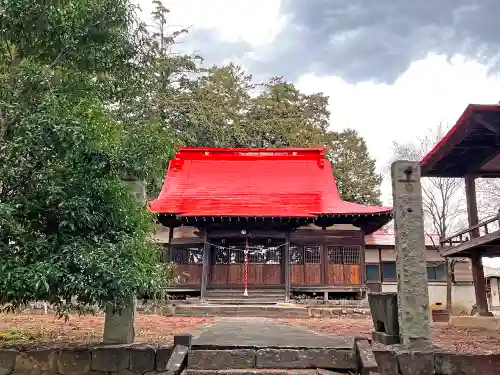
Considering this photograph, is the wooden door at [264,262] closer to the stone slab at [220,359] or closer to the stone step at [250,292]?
the stone step at [250,292]

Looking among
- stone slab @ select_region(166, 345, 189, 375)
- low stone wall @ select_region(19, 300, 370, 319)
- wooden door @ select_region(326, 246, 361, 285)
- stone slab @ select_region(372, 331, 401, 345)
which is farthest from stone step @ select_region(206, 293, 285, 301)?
stone slab @ select_region(166, 345, 189, 375)

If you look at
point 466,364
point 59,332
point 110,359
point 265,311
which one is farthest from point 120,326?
point 265,311

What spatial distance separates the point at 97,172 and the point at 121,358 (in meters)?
2.34

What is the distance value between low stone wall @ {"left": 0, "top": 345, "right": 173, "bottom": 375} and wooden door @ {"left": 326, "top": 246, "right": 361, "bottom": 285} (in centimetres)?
1289

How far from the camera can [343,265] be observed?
18.0m

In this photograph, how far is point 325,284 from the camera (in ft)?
58.3

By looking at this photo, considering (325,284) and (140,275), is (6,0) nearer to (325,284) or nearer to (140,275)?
(140,275)

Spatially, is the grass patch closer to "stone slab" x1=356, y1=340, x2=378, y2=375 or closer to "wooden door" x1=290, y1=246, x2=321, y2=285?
"stone slab" x1=356, y1=340, x2=378, y2=375

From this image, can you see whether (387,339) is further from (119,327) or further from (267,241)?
(267,241)

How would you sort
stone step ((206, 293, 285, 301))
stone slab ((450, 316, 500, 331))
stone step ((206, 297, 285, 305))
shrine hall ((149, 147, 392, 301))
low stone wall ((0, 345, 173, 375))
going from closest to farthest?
low stone wall ((0, 345, 173, 375)), stone slab ((450, 316, 500, 331)), stone step ((206, 297, 285, 305)), stone step ((206, 293, 285, 301)), shrine hall ((149, 147, 392, 301))

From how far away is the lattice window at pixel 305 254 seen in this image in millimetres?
18125

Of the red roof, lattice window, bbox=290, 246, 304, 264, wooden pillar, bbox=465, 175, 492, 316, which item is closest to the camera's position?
wooden pillar, bbox=465, 175, 492, 316

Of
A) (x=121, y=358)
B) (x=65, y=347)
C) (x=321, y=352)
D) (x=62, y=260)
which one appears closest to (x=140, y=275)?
(x=62, y=260)

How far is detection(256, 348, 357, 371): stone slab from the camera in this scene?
5.46 meters
